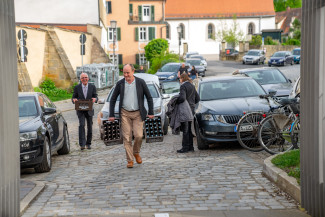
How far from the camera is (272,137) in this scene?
10.4 metres

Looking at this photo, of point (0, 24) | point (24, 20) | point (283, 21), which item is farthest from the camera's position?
point (283, 21)

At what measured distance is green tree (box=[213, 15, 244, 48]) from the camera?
8631 centimetres

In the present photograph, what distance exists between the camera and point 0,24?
603cm

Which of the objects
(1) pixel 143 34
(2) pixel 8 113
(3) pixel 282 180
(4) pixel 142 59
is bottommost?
(3) pixel 282 180

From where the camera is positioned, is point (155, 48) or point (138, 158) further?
point (155, 48)

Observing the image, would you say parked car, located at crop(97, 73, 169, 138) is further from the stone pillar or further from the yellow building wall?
the yellow building wall

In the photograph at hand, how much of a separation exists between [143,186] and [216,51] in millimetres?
84693

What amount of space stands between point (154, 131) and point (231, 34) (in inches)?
3043

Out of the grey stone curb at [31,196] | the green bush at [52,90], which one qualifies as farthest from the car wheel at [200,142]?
the green bush at [52,90]

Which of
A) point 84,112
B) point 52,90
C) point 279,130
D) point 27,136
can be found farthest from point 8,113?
point 52,90

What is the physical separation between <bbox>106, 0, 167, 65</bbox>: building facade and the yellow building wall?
35.8 metres

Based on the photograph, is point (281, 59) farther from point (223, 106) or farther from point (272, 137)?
point (272, 137)

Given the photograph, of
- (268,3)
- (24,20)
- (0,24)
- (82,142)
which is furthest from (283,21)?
(0,24)

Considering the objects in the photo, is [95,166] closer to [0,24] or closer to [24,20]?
[0,24]
